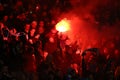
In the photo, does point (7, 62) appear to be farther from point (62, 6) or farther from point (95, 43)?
point (62, 6)

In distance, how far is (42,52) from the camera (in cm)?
845

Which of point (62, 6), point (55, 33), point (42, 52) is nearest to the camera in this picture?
point (42, 52)

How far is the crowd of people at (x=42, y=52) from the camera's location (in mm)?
7427

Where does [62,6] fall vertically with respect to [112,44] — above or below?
above

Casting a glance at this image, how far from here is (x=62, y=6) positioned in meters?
10.8

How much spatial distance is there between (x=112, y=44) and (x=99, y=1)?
251 centimetres

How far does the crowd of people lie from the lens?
7427mm

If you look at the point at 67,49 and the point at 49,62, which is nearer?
the point at 49,62

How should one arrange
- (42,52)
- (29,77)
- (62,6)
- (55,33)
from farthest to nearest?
1. (62,6)
2. (55,33)
3. (42,52)
4. (29,77)

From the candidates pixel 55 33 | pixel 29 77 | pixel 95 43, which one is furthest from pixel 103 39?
pixel 29 77

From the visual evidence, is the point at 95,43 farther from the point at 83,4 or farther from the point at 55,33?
the point at 83,4

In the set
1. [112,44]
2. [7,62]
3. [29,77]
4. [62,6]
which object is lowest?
[29,77]

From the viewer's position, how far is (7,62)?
28.2 ft

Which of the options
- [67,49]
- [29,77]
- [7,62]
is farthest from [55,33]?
[29,77]
